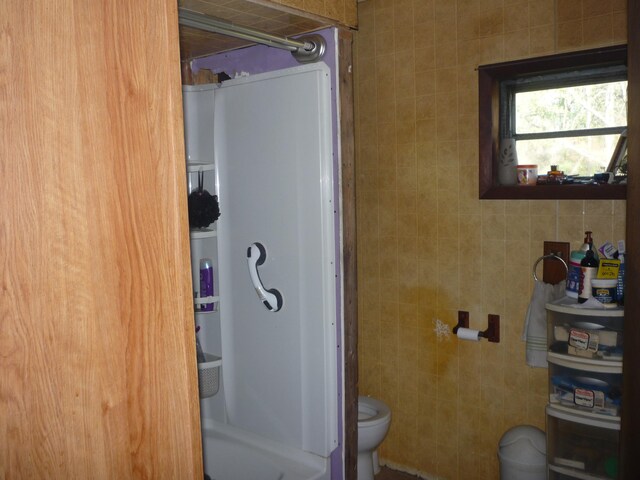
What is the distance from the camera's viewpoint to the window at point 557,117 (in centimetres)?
242

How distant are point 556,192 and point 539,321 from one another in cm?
61

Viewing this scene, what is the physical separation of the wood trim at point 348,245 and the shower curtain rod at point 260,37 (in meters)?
0.10

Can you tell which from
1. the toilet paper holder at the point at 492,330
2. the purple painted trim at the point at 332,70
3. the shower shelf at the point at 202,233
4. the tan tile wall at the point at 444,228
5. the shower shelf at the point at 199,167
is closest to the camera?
the purple painted trim at the point at 332,70

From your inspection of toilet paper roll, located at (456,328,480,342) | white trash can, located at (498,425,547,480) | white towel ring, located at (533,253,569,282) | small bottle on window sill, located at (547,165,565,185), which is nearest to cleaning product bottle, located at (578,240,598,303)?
white towel ring, located at (533,253,569,282)

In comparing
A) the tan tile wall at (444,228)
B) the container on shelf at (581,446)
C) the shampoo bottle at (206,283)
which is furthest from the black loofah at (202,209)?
the container on shelf at (581,446)

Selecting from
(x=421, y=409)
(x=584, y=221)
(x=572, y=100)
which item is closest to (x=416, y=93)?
(x=572, y=100)

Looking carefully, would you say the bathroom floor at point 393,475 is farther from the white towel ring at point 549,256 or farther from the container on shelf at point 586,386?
the white towel ring at point 549,256

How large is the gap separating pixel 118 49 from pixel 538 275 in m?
2.24

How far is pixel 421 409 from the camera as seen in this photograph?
3.00 metres

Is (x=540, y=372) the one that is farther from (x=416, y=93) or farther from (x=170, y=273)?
(x=170, y=273)

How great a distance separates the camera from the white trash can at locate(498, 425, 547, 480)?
2.48 meters

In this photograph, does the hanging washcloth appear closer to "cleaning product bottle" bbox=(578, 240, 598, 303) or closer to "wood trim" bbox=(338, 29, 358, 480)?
"cleaning product bottle" bbox=(578, 240, 598, 303)

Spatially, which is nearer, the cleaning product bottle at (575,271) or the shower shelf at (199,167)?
the cleaning product bottle at (575,271)

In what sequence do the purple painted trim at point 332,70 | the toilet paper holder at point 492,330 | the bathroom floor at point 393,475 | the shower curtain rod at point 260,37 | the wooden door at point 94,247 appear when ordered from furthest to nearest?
the bathroom floor at point 393,475
the toilet paper holder at point 492,330
the purple painted trim at point 332,70
the shower curtain rod at point 260,37
the wooden door at point 94,247
